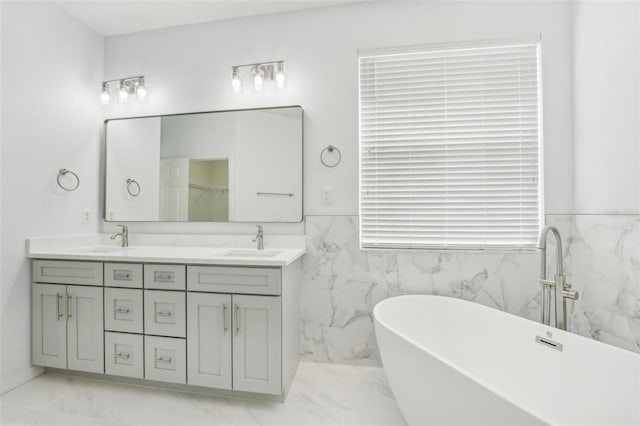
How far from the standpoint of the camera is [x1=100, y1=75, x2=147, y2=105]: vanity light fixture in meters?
2.38

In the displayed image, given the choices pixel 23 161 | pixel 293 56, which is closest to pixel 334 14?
pixel 293 56

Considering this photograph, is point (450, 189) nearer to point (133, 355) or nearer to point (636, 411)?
point (636, 411)

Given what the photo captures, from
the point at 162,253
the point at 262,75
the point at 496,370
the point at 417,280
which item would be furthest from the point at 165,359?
the point at 262,75

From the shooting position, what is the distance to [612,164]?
5.20ft

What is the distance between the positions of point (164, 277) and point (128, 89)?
166 centimetres

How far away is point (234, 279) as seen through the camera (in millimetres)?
1700

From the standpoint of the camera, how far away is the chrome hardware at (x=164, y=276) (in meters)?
1.76

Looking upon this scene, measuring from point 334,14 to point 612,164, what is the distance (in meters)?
1.98

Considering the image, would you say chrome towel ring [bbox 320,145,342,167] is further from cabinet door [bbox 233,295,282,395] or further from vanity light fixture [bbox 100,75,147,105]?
vanity light fixture [bbox 100,75,147,105]

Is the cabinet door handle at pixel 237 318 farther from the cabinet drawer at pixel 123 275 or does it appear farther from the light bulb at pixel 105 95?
the light bulb at pixel 105 95

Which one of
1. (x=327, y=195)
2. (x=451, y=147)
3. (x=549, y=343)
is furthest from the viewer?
(x=327, y=195)

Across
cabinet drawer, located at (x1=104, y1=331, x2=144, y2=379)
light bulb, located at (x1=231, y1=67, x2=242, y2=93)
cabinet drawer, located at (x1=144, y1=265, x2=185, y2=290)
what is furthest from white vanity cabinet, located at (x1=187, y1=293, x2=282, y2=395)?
light bulb, located at (x1=231, y1=67, x2=242, y2=93)

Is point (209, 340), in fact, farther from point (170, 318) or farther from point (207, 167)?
point (207, 167)

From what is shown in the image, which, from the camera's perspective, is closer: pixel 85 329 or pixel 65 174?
pixel 85 329
